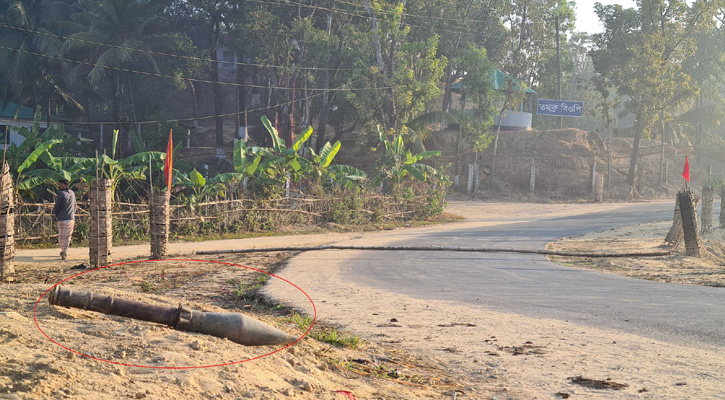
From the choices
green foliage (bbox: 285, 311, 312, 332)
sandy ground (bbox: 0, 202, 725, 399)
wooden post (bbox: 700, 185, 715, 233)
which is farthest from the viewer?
wooden post (bbox: 700, 185, 715, 233)

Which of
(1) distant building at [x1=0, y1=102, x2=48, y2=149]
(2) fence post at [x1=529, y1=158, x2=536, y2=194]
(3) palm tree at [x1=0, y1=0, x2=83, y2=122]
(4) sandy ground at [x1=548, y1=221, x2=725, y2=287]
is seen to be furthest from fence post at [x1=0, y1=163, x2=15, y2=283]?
(2) fence post at [x1=529, y1=158, x2=536, y2=194]

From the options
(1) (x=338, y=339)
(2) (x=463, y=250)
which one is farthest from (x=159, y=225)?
(1) (x=338, y=339)

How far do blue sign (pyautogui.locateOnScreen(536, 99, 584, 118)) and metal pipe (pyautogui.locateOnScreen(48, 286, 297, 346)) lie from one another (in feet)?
134

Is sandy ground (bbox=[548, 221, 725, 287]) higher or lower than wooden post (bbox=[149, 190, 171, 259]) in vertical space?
lower

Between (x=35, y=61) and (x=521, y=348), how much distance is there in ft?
120

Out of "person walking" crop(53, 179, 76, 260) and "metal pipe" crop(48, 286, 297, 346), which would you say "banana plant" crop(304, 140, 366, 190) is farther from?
"metal pipe" crop(48, 286, 297, 346)

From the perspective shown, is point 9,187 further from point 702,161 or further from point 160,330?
point 702,161

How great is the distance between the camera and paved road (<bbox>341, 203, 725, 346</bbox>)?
7.91 meters

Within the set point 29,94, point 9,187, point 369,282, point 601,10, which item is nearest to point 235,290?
point 369,282

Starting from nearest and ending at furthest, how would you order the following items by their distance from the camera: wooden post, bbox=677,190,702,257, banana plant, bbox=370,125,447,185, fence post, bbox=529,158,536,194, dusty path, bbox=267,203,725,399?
dusty path, bbox=267,203,725,399 < wooden post, bbox=677,190,702,257 < banana plant, bbox=370,125,447,185 < fence post, bbox=529,158,536,194

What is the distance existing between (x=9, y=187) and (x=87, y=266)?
Answer: 8.41ft

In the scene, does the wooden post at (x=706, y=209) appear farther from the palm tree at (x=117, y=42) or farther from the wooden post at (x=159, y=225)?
the palm tree at (x=117, y=42)

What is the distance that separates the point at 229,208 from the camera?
68.4 feet

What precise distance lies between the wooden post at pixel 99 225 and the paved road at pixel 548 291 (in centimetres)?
447
